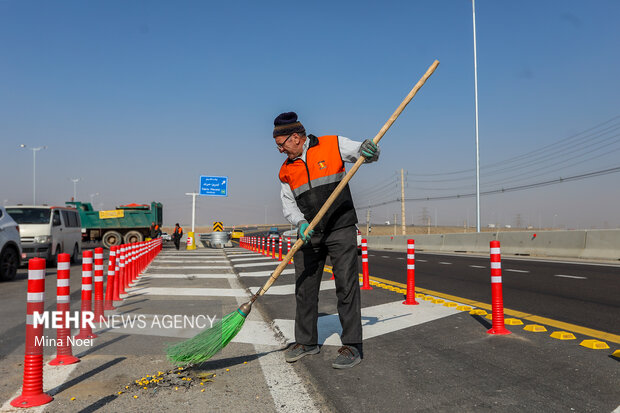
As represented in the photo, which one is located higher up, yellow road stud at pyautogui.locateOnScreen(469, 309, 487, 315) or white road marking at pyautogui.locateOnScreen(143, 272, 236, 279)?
yellow road stud at pyautogui.locateOnScreen(469, 309, 487, 315)

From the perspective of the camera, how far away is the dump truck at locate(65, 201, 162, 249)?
105ft

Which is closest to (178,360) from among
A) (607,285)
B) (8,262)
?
(607,285)

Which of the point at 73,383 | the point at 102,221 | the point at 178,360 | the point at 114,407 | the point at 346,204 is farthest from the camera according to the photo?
the point at 102,221

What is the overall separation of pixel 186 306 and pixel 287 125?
14.0 ft

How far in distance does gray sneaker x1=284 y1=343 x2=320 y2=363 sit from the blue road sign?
1354 inches

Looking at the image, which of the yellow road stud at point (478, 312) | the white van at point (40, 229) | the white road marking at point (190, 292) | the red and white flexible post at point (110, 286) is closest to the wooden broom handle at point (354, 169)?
the yellow road stud at point (478, 312)

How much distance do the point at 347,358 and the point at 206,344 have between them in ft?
3.81

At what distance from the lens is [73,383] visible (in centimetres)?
375

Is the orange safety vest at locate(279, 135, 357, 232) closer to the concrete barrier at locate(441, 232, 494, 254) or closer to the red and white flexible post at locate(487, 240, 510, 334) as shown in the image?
the red and white flexible post at locate(487, 240, 510, 334)

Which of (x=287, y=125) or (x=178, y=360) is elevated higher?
(x=287, y=125)

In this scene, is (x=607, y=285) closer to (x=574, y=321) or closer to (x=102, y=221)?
(x=574, y=321)

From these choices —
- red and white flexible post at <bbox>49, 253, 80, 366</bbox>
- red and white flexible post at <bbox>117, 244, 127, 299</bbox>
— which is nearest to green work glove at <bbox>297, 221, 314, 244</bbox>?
red and white flexible post at <bbox>49, 253, 80, 366</bbox>

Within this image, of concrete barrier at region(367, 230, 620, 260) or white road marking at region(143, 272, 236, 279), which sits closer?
white road marking at region(143, 272, 236, 279)

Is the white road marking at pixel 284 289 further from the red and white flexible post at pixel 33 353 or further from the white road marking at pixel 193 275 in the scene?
the red and white flexible post at pixel 33 353
